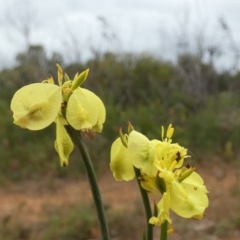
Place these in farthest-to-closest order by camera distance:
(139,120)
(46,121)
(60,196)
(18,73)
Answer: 1. (18,73)
2. (139,120)
3. (60,196)
4. (46,121)

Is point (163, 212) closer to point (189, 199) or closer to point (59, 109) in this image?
point (189, 199)

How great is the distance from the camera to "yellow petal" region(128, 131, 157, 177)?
0.63 metres

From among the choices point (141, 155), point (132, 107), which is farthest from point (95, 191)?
point (132, 107)

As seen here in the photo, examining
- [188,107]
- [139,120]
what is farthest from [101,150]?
[188,107]

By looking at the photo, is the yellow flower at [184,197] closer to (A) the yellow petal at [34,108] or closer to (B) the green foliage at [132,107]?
(A) the yellow petal at [34,108]

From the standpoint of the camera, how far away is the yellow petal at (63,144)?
25.3 inches

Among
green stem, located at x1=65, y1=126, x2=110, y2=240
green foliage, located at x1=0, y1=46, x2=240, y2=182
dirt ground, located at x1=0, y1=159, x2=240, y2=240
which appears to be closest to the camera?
green stem, located at x1=65, y1=126, x2=110, y2=240

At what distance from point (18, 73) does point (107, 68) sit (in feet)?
4.07

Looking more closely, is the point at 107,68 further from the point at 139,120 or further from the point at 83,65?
the point at 139,120

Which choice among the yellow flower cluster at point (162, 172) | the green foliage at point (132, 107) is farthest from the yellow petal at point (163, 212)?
the green foliage at point (132, 107)

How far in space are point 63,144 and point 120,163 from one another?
7 cm

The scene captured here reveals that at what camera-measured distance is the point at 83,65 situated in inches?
301

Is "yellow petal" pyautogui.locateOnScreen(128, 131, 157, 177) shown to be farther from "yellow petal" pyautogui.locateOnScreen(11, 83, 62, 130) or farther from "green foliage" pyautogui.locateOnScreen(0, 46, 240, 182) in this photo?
"green foliage" pyautogui.locateOnScreen(0, 46, 240, 182)

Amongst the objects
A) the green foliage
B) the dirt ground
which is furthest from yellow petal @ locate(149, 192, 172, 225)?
the green foliage
